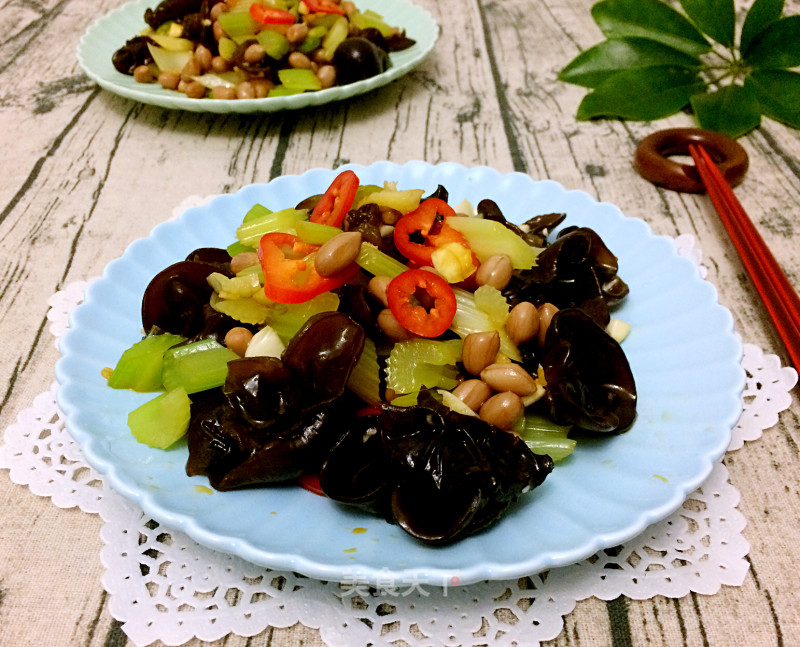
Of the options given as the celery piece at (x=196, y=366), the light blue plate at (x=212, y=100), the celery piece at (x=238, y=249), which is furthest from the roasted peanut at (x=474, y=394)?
the light blue plate at (x=212, y=100)

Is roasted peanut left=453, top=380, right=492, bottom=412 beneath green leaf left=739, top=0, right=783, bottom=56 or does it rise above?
beneath

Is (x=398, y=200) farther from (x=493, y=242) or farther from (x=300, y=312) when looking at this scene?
(x=300, y=312)

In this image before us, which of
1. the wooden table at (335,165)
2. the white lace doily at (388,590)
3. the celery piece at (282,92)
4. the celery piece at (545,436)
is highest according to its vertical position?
the celery piece at (545,436)

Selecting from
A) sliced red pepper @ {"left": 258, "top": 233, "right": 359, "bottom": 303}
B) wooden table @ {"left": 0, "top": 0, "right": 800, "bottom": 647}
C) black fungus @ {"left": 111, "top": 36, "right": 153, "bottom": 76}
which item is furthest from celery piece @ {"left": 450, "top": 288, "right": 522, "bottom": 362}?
black fungus @ {"left": 111, "top": 36, "right": 153, "bottom": 76}

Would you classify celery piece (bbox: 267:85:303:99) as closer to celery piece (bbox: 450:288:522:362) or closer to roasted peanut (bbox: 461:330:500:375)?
celery piece (bbox: 450:288:522:362)

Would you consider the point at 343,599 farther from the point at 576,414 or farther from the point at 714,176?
the point at 714,176

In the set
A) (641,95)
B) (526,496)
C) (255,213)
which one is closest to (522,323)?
(526,496)

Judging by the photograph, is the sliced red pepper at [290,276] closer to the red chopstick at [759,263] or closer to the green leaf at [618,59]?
the red chopstick at [759,263]
